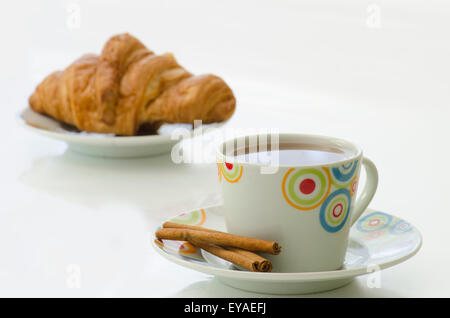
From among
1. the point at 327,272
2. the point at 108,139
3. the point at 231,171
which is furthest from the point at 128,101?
the point at 327,272

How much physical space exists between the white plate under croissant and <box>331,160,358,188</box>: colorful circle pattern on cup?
0.69m

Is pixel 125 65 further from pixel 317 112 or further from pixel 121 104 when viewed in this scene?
pixel 317 112

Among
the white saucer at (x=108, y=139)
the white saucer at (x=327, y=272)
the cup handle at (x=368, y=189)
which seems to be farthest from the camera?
the white saucer at (x=108, y=139)

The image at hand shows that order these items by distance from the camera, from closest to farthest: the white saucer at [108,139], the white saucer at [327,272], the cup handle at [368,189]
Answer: the white saucer at [327,272], the cup handle at [368,189], the white saucer at [108,139]

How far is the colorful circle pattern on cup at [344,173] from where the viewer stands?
90 cm

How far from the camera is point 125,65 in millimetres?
1673

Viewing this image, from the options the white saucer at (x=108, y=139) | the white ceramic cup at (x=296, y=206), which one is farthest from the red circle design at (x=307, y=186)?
the white saucer at (x=108, y=139)

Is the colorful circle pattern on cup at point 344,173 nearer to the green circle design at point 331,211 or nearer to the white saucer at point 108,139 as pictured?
the green circle design at point 331,211

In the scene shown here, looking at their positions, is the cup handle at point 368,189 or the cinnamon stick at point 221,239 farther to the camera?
the cup handle at point 368,189

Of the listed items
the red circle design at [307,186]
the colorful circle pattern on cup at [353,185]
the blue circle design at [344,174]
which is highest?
the blue circle design at [344,174]

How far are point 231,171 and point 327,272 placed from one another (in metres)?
0.18

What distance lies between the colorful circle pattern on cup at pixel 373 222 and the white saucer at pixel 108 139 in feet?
1.96

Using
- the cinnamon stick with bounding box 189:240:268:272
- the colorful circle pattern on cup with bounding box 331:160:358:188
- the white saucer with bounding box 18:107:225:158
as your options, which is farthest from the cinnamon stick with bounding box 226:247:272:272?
the white saucer with bounding box 18:107:225:158
